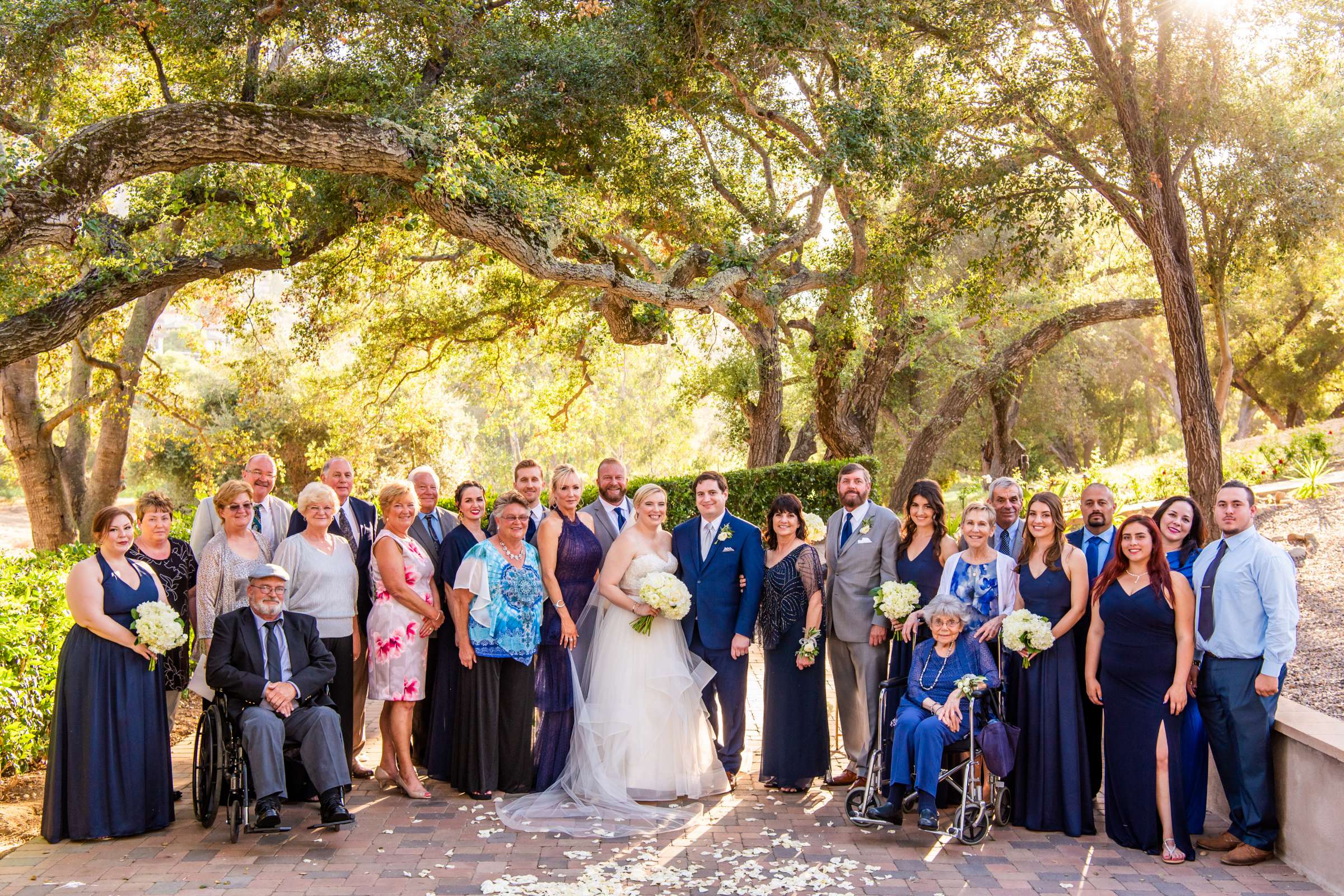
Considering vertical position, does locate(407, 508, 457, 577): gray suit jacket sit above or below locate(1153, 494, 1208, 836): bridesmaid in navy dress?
above

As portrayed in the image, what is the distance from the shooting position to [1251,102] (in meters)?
11.8

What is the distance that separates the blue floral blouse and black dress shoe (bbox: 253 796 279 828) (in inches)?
55.7

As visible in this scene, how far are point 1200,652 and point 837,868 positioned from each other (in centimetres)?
226

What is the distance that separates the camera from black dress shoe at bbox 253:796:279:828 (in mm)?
5250

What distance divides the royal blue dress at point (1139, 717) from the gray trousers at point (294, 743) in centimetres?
409

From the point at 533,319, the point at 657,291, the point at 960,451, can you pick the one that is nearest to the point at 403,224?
the point at 657,291

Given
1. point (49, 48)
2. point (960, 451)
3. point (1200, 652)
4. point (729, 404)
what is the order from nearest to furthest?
point (1200, 652), point (49, 48), point (729, 404), point (960, 451)

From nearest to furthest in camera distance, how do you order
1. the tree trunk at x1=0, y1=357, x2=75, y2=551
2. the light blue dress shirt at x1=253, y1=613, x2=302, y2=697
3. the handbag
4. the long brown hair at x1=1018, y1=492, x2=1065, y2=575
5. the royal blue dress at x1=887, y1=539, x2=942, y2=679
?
the handbag → the light blue dress shirt at x1=253, y1=613, x2=302, y2=697 → the long brown hair at x1=1018, y1=492, x2=1065, y2=575 → the royal blue dress at x1=887, y1=539, x2=942, y2=679 → the tree trunk at x1=0, y1=357, x2=75, y2=551

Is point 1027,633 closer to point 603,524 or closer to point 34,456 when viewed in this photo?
point 603,524

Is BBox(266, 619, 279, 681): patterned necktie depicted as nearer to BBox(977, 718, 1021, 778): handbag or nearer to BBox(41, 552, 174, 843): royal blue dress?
BBox(41, 552, 174, 843): royal blue dress

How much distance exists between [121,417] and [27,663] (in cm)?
813

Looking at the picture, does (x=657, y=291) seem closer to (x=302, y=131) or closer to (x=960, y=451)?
(x=302, y=131)

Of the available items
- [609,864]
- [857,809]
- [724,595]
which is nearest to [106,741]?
[609,864]

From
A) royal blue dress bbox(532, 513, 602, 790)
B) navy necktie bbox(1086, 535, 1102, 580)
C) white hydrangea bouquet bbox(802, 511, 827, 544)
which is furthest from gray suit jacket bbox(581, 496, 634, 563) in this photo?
navy necktie bbox(1086, 535, 1102, 580)
